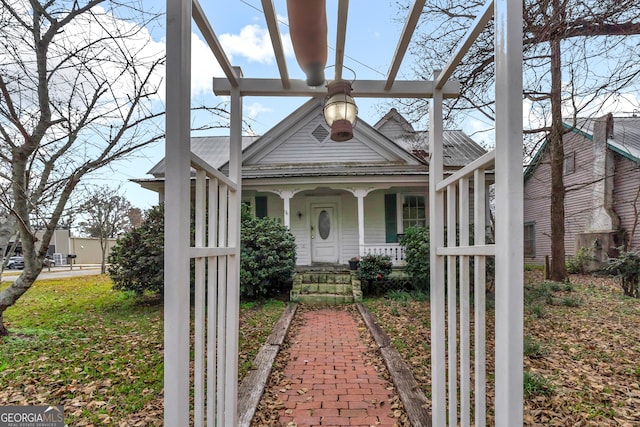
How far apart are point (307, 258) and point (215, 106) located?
21.1ft

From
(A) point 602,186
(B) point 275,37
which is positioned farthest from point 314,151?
(A) point 602,186

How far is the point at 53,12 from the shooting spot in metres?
3.83

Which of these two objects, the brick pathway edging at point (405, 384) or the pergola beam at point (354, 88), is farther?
the brick pathway edging at point (405, 384)

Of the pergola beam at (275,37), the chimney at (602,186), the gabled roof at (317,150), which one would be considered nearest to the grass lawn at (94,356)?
the pergola beam at (275,37)

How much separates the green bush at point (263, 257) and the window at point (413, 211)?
13.7 ft

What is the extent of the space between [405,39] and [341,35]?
36cm

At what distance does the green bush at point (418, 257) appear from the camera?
25.1 feet

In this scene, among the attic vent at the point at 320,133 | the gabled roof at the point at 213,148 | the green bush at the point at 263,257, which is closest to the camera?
the green bush at the point at 263,257

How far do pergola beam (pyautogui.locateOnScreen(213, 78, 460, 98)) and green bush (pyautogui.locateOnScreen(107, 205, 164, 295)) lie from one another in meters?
5.11

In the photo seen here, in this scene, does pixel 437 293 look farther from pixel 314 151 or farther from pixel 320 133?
pixel 320 133

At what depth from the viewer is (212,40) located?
174cm

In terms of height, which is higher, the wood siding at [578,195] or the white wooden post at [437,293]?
the wood siding at [578,195]

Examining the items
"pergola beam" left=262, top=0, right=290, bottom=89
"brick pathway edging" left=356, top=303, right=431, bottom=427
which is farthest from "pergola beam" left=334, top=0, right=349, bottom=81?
"brick pathway edging" left=356, top=303, right=431, bottom=427

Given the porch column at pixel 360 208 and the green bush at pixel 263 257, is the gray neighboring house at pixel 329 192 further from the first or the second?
the green bush at pixel 263 257
